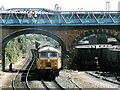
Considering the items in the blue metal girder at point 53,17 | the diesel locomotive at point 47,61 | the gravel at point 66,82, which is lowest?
the gravel at point 66,82

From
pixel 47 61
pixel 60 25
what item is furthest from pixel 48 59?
pixel 60 25

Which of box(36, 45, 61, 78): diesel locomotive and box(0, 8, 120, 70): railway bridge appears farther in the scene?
box(0, 8, 120, 70): railway bridge

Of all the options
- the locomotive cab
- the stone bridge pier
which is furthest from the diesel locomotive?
the stone bridge pier

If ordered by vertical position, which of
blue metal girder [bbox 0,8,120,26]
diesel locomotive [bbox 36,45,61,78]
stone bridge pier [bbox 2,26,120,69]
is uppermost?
blue metal girder [bbox 0,8,120,26]

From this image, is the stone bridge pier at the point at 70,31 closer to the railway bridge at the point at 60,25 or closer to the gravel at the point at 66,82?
the railway bridge at the point at 60,25

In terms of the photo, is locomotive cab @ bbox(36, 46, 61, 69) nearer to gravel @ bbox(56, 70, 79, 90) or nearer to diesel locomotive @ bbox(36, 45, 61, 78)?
diesel locomotive @ bbox(36, 45, 61, 78)

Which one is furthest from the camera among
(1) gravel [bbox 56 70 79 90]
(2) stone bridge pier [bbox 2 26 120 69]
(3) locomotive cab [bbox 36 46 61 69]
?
(2) stone bridge pier [bbox 2 26 120 69]

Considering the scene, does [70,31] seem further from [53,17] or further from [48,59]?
[48,59]

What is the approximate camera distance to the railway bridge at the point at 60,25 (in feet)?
115

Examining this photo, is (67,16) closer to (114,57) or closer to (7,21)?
(7,21)

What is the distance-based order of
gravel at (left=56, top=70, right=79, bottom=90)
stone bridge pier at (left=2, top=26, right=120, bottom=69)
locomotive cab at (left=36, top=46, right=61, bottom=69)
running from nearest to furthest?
gravel at (left=56, top=70, right=79, bottom=90), locomotive cab at (left=36, top=46, right=61, bottom=69), stone bridge pier at (left=2, top=26, right=120, bottom=69)

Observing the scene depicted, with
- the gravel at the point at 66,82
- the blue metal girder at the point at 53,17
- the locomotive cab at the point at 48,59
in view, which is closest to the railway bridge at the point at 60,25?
the blue metal girder at the point at 53,17

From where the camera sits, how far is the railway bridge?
3491 cm

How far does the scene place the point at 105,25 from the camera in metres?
35.7
